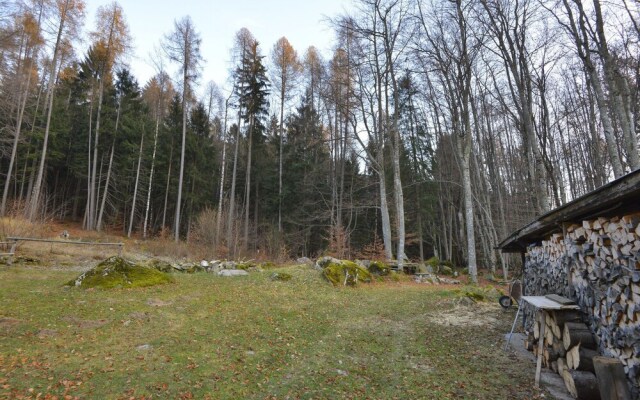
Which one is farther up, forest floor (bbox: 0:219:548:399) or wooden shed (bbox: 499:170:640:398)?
wooden shed (bbox: 499:170:640:398)

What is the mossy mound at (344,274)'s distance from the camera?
992 centimetres

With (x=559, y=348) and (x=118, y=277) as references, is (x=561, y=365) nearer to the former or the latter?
(x=559, y=348)

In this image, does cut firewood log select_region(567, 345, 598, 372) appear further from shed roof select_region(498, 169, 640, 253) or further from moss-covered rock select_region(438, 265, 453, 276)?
moss-covered rock select_region(438, 265, 453, 276)

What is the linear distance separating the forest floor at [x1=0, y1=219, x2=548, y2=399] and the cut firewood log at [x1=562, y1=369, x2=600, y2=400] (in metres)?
0.42

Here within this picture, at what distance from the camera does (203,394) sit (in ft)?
10.3

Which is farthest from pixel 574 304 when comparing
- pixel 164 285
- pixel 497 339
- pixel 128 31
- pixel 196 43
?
pixel 128 31

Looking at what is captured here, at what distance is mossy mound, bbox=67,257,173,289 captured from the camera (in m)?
6.93

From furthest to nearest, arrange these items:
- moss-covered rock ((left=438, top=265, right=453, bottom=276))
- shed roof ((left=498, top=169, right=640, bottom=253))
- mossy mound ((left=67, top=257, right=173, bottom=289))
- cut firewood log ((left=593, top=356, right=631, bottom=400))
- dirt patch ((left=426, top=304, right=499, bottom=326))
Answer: moss-covered rock ((left=438, top=265, right=453, bottom=276))
mossy mound ((left=67, top=257, right=173, bottom=289))
dirt patch ((left=426, top=304, right=499, bottom=326))
cut firewood log ((left=593, top=356, right=631, bottom=400))
shed roof ((left=498, top=169, right=640, bottom=253))

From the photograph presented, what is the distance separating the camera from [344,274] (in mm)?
10344

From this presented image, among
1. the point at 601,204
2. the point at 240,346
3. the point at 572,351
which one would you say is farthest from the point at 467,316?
the point at 240,346

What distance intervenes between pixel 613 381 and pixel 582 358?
62 centimetres

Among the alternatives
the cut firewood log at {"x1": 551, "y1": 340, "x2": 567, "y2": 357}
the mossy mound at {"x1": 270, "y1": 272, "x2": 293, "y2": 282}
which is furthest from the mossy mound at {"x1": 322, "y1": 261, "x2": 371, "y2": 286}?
the cut firewood log at {"x1": 551, "y1": 340, "x2": 567, "y2": 357}

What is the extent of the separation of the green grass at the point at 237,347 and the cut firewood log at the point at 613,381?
0.80 meters

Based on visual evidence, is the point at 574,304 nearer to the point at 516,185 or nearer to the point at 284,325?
the point at 284,325
